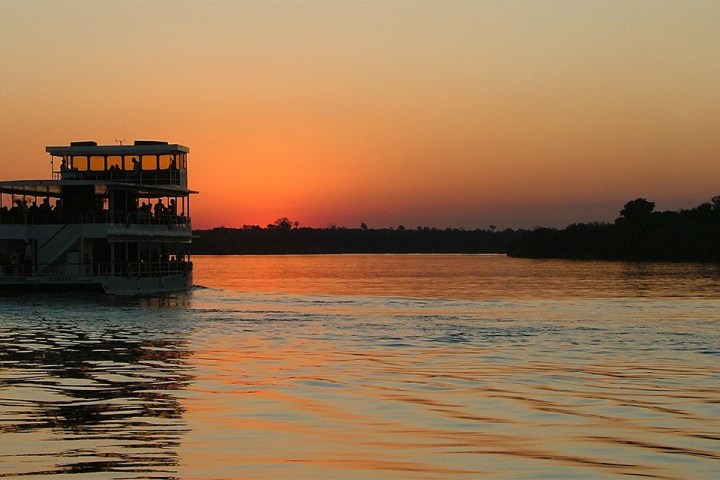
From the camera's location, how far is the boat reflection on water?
42.5 feet

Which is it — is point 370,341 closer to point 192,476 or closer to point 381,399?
point 381,399

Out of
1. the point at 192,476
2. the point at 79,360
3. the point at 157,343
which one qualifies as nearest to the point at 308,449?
the point at 192,476

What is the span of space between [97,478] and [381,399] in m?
7.64

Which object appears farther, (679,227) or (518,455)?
(679,227)

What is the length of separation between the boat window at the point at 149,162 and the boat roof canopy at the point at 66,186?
1531mm

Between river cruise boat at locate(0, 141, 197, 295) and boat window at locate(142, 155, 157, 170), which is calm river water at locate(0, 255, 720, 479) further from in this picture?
boat window at locate(142, 155, 157, 170)

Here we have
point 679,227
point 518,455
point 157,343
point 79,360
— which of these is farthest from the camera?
point 679,227

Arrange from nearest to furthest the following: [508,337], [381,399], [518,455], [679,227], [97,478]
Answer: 1. [97,478]
2. [518,455]
3. [381,399]
4. [508,337]
5. [679,227]

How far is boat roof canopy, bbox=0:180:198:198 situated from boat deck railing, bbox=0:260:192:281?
4.09m

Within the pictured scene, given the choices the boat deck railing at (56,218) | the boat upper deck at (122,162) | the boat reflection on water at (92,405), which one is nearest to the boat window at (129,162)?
the boat upper deck at (122,162)

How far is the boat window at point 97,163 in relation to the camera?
63.2 metres

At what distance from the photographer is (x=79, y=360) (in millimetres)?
25500

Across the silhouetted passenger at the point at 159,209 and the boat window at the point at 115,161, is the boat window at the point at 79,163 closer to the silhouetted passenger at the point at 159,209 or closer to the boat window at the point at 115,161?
the boat window at the point at 115,161

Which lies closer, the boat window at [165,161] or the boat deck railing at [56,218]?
the boat deck railing at [56,218]
